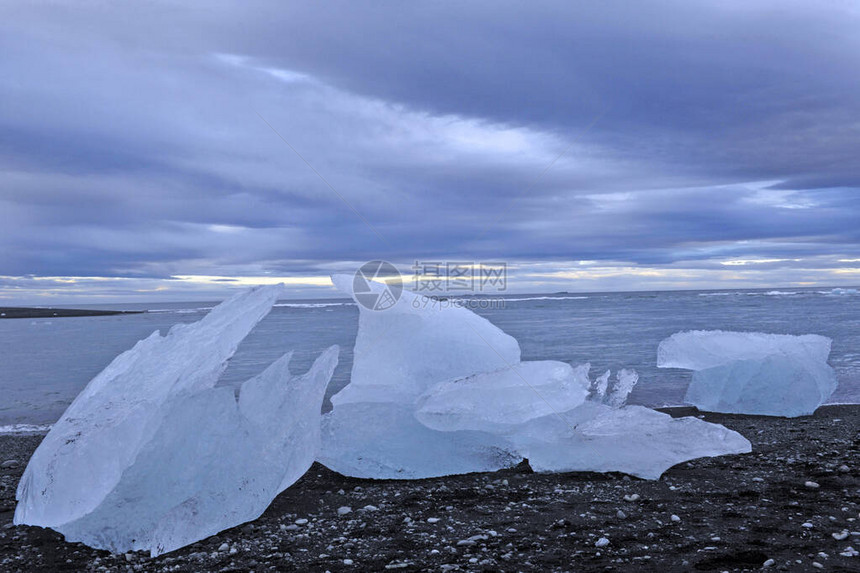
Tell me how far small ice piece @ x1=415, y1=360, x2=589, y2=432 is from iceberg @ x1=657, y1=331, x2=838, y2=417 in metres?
3.02

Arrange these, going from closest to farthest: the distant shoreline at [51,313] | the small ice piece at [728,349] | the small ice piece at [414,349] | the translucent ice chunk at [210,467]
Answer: the translucent ice chunk at [210,467] → the small ice piece at [414,349] → the small ice piece at [728,349] → the distant shoreline at [51,313]

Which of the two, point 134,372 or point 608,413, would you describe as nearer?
point 134,372

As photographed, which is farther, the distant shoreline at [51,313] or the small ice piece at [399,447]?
the distant shoreline at [51,313]

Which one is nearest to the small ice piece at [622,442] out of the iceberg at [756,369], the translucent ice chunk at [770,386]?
the iceberg at [756,369]

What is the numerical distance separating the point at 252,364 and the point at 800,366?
387 inches

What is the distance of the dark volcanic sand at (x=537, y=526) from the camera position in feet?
11.1

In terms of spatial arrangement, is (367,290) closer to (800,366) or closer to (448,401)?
(448,401)

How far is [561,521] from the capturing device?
3965mm

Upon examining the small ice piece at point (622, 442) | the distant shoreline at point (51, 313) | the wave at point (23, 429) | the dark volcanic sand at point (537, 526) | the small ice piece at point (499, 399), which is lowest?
the distant shoreline at point (51, 313)

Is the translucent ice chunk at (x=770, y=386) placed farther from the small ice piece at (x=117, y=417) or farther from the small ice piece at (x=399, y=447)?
the small ice piece at (x=117, y=417)

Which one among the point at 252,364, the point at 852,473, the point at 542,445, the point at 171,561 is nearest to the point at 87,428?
the point at 171,561

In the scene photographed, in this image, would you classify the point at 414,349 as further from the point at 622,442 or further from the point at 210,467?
the point at 210,467

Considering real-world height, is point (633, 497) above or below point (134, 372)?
below

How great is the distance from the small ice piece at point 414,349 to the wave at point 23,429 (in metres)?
4.33
